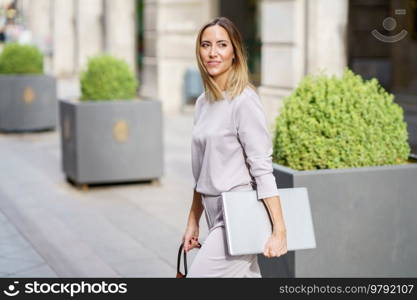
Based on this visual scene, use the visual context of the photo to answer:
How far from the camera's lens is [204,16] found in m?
18.2

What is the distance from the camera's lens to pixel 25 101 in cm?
1451

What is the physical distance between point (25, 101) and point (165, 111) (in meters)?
4.57

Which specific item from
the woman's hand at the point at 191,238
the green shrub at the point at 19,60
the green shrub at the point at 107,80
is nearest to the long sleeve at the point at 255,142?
the woman's hand at the point at 191,238

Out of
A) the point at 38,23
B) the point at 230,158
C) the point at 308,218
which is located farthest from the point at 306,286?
the point at 38,23

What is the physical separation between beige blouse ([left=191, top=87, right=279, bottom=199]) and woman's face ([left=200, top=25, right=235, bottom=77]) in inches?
5.7

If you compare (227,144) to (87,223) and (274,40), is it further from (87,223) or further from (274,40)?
(274,40)

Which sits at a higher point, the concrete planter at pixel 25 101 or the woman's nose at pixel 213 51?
the woman's nose at pixel 213 51

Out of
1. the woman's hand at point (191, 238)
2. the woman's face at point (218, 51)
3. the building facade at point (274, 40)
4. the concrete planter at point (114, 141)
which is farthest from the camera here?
the building facade at point (274, 40)

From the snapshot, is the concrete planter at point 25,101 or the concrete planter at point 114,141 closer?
the concrete planter at point 114,141

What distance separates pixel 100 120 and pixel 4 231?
2.37 m

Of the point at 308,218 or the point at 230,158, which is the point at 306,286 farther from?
the point at 230,158

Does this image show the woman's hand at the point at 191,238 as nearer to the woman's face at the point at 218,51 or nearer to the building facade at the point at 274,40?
the woman's face at the point at 218,51

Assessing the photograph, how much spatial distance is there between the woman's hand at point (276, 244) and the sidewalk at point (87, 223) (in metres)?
2.53

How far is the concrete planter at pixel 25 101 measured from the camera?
1444 centimetres
